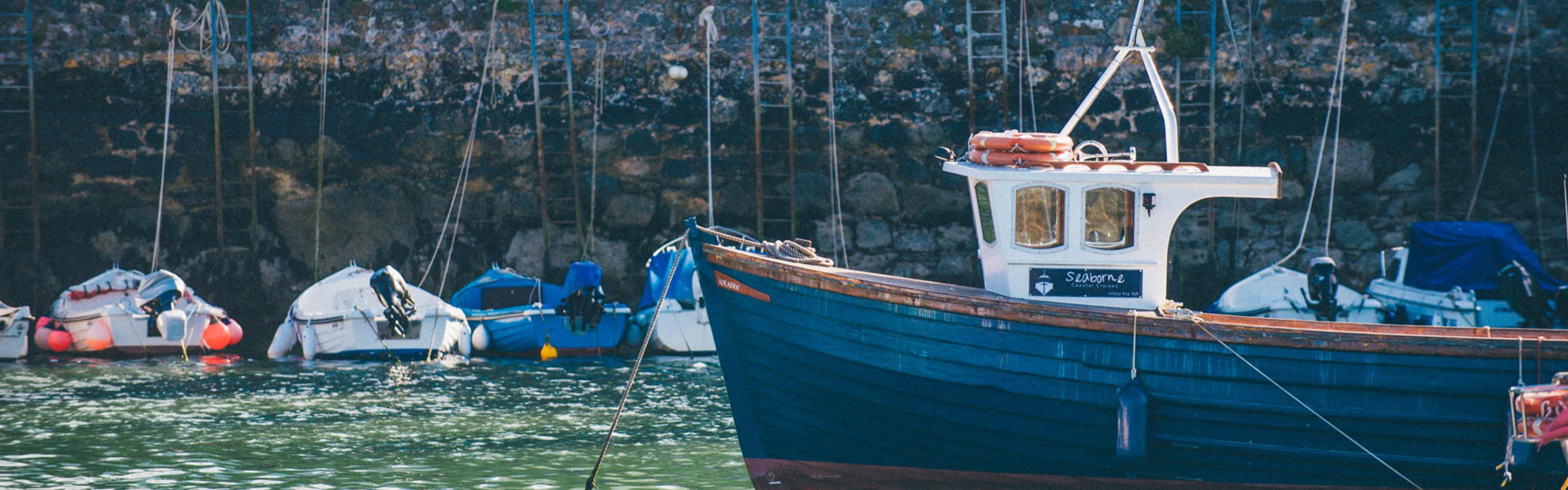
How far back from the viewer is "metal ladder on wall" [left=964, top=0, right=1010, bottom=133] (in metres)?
17.9

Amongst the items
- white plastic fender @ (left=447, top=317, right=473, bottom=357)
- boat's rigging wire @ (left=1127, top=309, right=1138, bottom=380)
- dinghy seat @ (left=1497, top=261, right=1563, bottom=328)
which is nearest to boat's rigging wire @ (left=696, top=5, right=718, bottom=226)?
white plastic fender @ (left=447, top=317, right=473, bottom=357)

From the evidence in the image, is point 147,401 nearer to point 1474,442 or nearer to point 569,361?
point 569,361

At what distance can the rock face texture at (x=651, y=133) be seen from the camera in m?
17.8

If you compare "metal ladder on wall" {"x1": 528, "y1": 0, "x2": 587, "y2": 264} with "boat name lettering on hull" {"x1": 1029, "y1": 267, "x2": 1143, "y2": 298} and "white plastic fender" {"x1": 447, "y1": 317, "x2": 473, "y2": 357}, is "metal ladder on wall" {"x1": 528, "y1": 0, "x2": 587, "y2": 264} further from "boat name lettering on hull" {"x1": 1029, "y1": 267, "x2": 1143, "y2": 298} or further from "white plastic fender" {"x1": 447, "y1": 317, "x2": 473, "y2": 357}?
"boat name lettering on hull" {"x1": 1029, "y1": 267, "x2": 1143, "y2": 298}

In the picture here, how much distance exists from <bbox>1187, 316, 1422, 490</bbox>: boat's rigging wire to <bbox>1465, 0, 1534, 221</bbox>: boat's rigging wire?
10772 millimetres

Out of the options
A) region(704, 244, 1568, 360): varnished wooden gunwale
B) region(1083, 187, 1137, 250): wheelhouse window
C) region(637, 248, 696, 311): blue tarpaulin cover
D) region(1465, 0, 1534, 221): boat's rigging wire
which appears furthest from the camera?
region(1465, 0, 1534, 221): boat's rigging wire

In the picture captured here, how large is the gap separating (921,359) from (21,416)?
847cm

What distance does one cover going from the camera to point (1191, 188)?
352 inches

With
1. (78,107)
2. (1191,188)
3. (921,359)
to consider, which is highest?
(78,107)

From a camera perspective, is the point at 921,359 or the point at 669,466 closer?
the point at 921,359

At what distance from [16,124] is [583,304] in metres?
7.60

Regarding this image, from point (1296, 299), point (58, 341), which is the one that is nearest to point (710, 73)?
point (1296, 299)

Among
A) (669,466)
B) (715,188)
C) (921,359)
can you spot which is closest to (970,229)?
(715,188)

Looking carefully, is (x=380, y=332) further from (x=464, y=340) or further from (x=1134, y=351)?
(x=1134, y=351)
